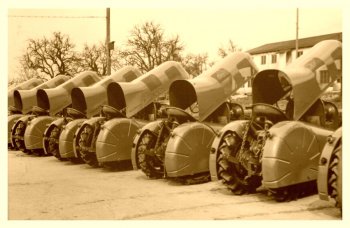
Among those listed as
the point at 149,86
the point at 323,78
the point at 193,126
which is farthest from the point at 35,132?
the point at 323,78

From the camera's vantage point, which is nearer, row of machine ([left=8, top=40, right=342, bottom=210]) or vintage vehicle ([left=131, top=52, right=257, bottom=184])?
row of machine ([left=8, top=40, right=342, bottom=210])

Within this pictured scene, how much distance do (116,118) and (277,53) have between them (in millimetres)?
4227

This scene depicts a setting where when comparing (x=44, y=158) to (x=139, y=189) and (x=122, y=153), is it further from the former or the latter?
(x=139, y=189)

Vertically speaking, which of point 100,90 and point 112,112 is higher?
point 100,90

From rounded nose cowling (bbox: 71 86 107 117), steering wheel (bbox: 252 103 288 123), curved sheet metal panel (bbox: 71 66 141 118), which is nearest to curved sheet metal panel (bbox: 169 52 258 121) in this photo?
steering wheel (bbox: 252 103 288 123)

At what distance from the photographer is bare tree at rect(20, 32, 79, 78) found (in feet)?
33.5

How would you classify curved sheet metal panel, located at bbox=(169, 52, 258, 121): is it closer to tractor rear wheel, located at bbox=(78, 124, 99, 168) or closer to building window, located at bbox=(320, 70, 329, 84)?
building window, located at bbox=(320, 70, 329, 84)

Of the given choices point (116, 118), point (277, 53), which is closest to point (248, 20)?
→ point (277, 53)

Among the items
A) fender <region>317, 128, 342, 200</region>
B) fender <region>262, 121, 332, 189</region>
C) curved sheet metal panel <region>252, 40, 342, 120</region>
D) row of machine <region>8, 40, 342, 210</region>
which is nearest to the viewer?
fender <region>317, 128, 342, 200</region>

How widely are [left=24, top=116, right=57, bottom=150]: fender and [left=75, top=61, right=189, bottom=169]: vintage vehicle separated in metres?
2.74

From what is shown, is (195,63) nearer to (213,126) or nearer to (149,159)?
(213,126)

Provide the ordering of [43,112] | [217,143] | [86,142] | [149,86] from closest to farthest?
[217,143] < [149,86] < [86,142] < [43,112]

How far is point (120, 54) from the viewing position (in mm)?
13367

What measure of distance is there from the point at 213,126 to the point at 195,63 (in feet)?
5.55
